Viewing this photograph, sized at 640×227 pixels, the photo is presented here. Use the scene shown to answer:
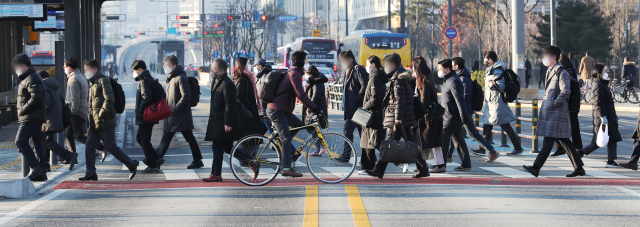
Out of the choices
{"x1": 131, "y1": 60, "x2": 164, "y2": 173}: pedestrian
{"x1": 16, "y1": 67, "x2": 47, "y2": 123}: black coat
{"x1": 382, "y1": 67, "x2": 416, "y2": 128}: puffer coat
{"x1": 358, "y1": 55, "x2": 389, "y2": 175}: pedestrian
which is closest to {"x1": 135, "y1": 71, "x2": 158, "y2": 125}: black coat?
{"x1": 131, "y1": 60, "x2": 164, "y2": 173}: pedestrian

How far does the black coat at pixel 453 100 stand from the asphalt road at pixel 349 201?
74 cm

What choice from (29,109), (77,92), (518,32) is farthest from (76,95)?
(518,32)

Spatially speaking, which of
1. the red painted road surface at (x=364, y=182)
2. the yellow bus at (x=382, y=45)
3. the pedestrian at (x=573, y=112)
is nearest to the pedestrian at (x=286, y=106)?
the red painted road surface at (x=364, y=182)

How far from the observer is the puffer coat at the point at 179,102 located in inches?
398

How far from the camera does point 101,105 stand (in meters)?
9.30

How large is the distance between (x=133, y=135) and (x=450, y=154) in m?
8.61

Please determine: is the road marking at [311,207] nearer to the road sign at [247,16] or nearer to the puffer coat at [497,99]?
the puffer coat at [497,99]

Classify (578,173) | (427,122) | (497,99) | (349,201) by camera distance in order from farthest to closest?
1. (497,99)
2. (427,122)
3. (578,173)
4. (349,201)

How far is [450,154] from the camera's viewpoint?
37.1 ft

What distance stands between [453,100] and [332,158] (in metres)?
2.25

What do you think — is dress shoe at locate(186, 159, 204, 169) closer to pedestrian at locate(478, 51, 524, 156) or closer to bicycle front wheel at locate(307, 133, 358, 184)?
bicycle front wheel at locate(307, 133, 358, 184)

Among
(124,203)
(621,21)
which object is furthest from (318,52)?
(124,203)

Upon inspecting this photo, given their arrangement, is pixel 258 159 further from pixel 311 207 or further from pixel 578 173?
pixel 578 173

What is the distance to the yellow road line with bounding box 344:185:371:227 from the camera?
21.1 feet
